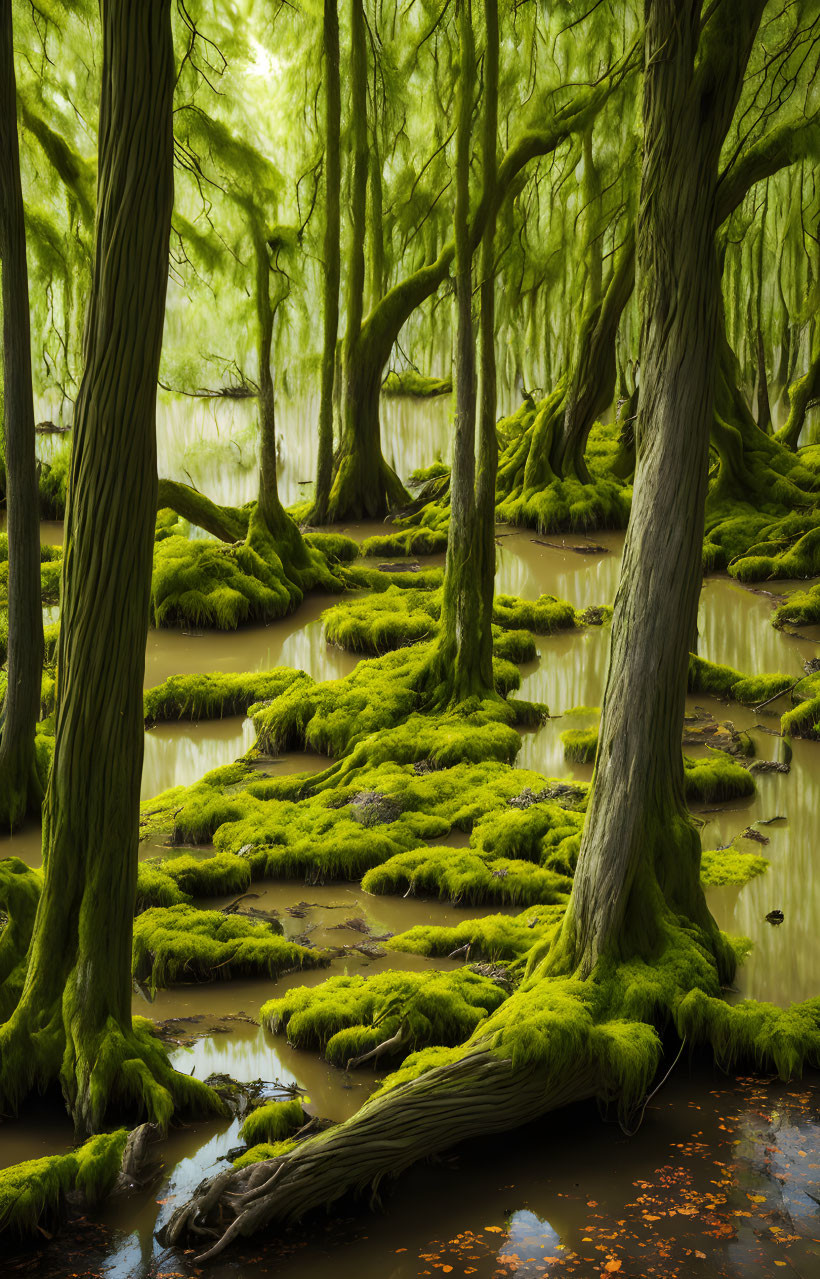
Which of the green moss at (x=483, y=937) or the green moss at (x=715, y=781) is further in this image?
the green moss at (x=715, y=781)

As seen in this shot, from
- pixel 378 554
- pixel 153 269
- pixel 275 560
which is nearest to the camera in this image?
pixel 153 269

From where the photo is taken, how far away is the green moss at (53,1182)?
157 inches

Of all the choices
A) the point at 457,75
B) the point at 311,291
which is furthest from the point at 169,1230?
the point at 311,291

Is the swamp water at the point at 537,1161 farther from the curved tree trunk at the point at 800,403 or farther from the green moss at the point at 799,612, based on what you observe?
the curved tree trunk at the point at 800,403

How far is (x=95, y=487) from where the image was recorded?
461 centimetres

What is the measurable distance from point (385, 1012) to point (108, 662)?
202cm

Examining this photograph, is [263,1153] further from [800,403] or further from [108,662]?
[800,403]

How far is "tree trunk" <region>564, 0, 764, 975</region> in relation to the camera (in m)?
5.35

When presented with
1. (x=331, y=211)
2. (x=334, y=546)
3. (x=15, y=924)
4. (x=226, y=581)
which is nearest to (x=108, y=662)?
(x=15, y=924)

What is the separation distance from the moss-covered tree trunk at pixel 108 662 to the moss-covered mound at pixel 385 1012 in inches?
29.2

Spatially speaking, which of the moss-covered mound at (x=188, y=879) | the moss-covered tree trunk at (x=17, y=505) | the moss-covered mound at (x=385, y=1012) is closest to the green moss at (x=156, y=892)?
the moss-covered mound at (x=188, y=879)

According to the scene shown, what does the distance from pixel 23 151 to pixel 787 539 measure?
9956 mm

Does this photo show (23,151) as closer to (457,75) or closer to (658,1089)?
(457,75)

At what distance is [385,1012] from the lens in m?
5.50
